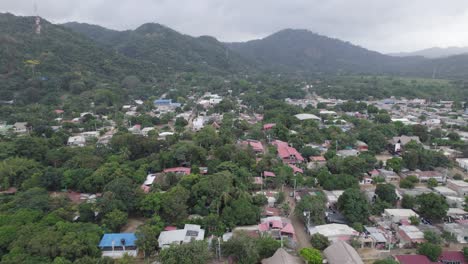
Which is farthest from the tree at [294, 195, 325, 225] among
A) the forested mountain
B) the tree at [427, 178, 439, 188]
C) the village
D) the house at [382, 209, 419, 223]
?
the forested mountain

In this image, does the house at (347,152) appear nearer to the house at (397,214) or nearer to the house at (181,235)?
the house at (397,214)

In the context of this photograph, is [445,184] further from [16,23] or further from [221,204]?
[16,23]

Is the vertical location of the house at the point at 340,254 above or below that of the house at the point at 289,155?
below

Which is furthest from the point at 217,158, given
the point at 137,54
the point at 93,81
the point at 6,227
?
the point at 137,54

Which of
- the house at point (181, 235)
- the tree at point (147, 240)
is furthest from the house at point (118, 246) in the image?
the house at point (181, 235)

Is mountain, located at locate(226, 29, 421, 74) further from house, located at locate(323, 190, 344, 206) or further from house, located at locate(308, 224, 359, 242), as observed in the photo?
house, located at locate(308, 224, 359, 242)

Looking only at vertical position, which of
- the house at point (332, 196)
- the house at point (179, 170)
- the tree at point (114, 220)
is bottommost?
the house at point (332, 196)

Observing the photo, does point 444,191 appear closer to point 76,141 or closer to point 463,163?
point 463,163
